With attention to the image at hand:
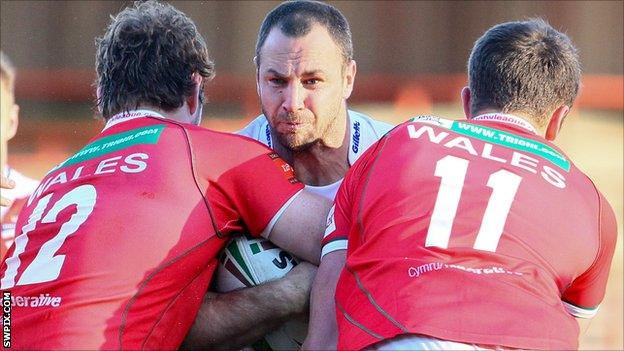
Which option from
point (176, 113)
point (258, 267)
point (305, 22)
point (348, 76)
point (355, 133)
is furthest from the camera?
point (355, 133)

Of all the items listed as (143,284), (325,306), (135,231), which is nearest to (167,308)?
(143,284)

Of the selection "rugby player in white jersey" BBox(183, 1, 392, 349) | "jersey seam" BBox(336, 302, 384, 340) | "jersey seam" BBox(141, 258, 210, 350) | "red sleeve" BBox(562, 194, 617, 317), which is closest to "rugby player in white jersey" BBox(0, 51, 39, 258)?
"rugby player in white jersey" BBox(183, 1, 392, 349)

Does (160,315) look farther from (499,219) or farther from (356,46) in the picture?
(356,46)

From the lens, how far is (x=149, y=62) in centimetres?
365

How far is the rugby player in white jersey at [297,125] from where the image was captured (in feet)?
11.1

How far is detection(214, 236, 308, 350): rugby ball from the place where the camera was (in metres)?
3.44

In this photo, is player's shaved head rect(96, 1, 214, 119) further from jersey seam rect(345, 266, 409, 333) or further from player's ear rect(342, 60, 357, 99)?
jersey seam rect(345, 266, 409, 333)

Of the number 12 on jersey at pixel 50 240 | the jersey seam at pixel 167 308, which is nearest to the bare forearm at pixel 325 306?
the jersey seam at pixel 167 308

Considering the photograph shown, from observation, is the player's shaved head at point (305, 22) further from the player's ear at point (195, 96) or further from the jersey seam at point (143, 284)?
the jersey seam at point (143, 284)

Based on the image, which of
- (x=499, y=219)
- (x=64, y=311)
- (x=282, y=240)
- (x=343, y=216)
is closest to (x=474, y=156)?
(x=499, y=219)

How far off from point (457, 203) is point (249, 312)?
92 centimetres

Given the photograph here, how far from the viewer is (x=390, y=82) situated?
937cm

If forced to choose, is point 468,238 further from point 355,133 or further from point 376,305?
point 355,133

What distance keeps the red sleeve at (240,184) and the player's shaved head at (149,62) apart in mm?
355
